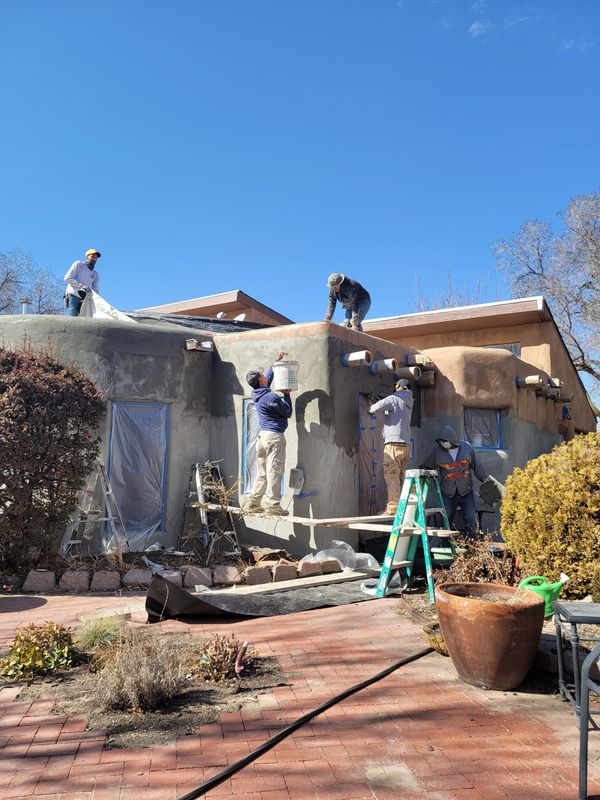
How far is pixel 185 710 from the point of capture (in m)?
3.75

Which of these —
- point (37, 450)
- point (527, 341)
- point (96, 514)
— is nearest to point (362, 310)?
point (96, 514)

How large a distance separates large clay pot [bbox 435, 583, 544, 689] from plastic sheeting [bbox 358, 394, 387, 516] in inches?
206

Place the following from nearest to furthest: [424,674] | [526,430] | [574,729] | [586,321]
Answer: [574,729] → [424,674] → [526,430] → [586,321]

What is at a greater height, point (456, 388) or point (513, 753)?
point (456, 388)

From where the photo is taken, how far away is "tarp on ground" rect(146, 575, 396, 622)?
18.1ft

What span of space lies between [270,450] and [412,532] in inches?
102

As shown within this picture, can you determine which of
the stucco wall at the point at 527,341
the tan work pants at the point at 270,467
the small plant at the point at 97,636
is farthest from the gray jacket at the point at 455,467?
the small plant at the point at 97,636

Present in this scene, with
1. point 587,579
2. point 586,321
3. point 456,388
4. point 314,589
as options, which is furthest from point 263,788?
point 586,321

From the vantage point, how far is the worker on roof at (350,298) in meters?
10.4

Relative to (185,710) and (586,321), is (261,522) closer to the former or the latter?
(185,710)

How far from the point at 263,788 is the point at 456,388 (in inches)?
370

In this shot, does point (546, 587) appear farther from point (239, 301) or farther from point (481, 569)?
point (239, 301)

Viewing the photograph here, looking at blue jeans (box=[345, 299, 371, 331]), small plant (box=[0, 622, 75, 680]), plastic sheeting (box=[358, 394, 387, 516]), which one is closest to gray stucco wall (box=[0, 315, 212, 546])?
plastic sheeting (box=[358, 394, 387, 516])

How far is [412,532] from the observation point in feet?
22.1
